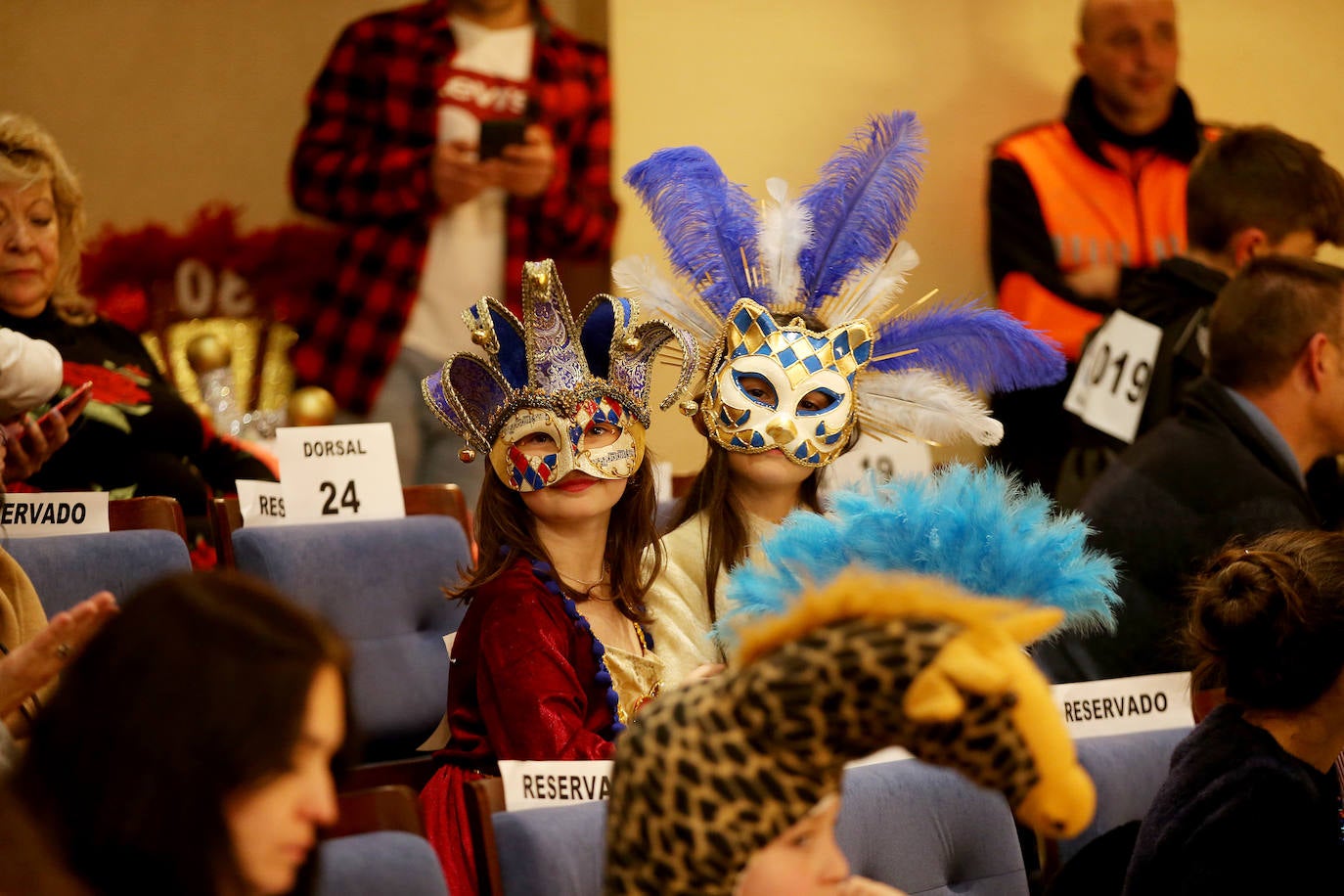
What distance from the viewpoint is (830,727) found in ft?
3.78

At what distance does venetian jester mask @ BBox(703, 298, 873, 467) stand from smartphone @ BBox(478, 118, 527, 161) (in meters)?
1.48

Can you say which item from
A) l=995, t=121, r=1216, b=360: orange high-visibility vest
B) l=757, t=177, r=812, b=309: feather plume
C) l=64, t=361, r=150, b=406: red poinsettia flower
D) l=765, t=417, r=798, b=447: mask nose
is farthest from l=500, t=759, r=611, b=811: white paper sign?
l=995, t=121, r=1216, b=360: orange high-visibility vest

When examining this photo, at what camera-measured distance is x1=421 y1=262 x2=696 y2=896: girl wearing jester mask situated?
2.11 metres

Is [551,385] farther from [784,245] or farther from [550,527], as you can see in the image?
[784,245]

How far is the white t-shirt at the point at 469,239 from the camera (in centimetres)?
411

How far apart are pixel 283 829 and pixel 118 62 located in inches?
156

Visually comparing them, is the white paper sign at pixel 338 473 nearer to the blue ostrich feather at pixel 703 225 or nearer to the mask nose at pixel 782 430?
the blue ostrich feather at pixel 703 225

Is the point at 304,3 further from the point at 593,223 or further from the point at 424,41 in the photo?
the point at 593,223

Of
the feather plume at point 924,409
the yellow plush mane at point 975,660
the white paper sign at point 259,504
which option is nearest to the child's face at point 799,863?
the yellow plush mane at point 975,660

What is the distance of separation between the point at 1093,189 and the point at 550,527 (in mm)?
2629

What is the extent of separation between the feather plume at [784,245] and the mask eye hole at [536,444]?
19.5 inches

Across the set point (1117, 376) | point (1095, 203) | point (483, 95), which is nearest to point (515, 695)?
point (1117, 376)

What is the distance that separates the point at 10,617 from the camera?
6.61 ft

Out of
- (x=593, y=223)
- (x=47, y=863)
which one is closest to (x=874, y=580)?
(x=47, y=863)
